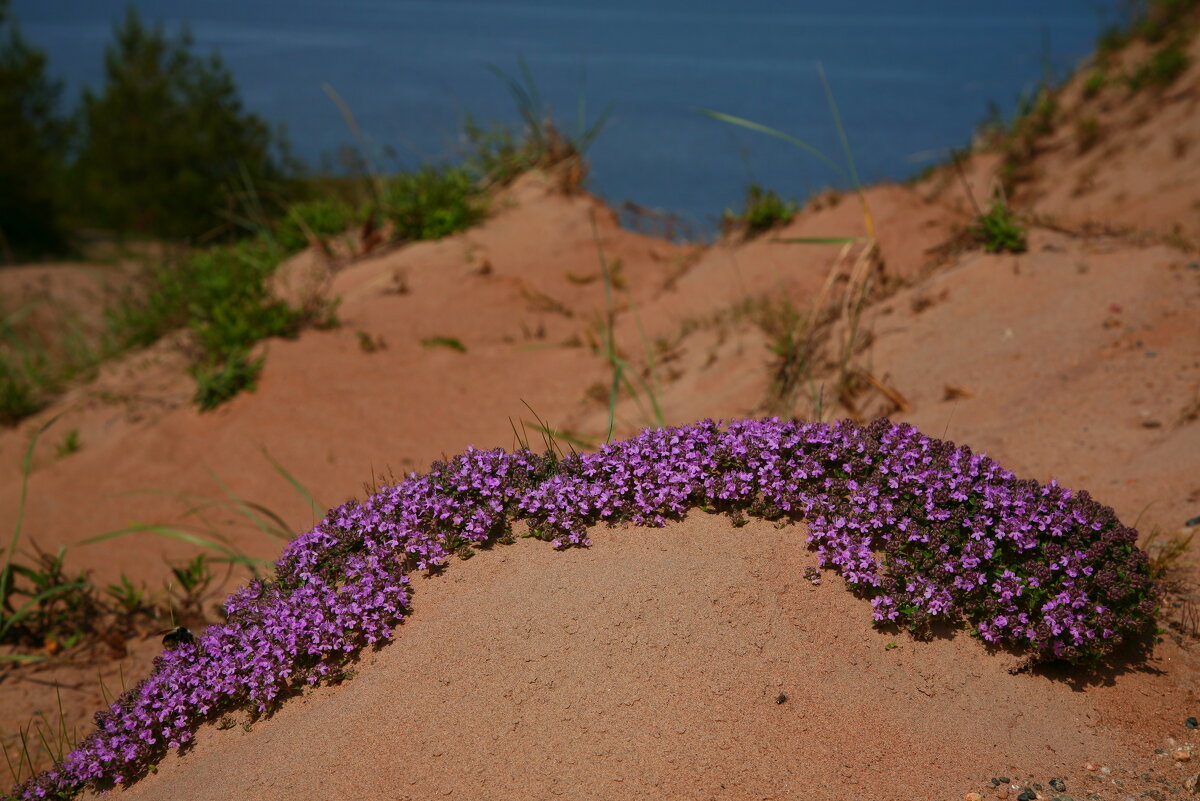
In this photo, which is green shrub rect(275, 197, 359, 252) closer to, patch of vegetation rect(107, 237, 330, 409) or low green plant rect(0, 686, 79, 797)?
patch of vegetation rect(107, 237, 330, 409)

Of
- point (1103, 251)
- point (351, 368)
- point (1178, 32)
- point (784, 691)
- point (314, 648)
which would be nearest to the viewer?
point (784, 691)

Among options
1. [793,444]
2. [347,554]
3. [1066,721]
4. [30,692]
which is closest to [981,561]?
[1066,721]

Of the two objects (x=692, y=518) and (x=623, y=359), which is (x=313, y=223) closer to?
(x=623, y=359)

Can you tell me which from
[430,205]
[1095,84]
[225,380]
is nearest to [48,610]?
[225,380]

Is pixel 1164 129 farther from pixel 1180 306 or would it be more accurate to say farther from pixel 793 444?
pixel 793 444

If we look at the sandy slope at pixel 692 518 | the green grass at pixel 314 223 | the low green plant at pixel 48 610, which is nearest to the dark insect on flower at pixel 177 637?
the sandy slope at pixel 692 518

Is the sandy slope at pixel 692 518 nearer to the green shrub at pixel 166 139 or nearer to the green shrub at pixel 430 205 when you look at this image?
the green shrub at pixel 430 205
